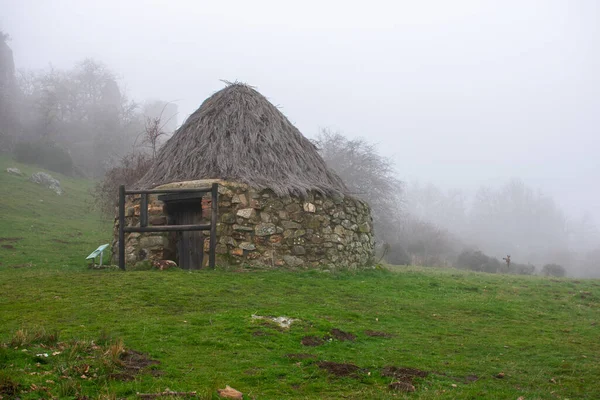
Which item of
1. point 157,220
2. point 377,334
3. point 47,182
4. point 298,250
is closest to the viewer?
point 377,334

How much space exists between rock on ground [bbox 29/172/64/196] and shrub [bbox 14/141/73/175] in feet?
19.3

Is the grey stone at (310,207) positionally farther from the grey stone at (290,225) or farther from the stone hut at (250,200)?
the grey stone at (290,225)

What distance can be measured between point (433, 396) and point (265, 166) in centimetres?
925

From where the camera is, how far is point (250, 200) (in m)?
12.5

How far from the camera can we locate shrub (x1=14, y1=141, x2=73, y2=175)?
37688mm

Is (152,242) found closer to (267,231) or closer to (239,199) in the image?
(239,199)

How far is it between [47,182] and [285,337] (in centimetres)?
2950

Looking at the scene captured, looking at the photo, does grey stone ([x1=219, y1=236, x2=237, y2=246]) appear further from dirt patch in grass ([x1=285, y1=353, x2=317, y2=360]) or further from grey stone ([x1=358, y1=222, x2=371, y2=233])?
dirt patch in grass ([x1=285, y1=353, x2=317, y2=360])

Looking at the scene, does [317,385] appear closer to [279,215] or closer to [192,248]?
[279,215]

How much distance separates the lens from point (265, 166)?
13438 millimetres

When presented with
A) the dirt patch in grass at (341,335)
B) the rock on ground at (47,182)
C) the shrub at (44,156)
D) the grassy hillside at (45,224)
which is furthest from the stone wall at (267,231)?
the shrub at (44,156)

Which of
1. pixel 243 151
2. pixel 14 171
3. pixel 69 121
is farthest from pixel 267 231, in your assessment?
pixel 69 121

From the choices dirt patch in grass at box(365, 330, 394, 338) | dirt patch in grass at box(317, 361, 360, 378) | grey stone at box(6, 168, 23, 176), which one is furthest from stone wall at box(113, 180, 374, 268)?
grey stone at box(6, 168, 23, 176)

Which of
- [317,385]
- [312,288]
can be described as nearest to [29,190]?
[312,288]
